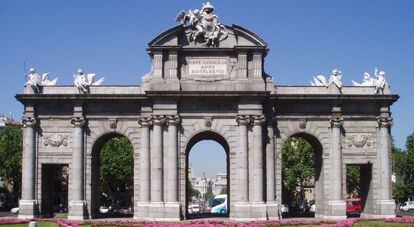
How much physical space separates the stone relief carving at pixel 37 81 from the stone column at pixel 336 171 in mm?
21239

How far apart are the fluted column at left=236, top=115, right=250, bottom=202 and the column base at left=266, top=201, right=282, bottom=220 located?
177 centimetres

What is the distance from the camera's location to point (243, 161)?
142ft

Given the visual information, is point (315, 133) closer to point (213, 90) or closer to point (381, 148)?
point (381, 148)

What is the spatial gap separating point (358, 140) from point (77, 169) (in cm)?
2093

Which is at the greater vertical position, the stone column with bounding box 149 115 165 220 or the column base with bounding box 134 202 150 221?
the stone column with bounding box 149 115 165 220

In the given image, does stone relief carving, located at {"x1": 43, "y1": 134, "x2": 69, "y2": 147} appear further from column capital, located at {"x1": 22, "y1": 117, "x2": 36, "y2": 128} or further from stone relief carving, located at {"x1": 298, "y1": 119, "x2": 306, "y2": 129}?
stone relief carving, located at {"x1": 298, "y1": 119, "x2": 306, "y2": 129}

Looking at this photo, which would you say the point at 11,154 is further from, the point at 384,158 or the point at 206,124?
the point at 384,158

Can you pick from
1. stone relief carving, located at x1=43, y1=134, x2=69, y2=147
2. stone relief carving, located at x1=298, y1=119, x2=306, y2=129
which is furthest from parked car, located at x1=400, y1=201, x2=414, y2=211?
stone relief carving, located at x1=43, y1=134, x2=69, y2=147

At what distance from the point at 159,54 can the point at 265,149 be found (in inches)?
409

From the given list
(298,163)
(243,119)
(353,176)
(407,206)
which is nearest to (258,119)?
(243,119)

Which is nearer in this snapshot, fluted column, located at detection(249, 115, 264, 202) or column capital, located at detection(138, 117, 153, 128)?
fluted column, located at detection(249, 115, 264, 202)

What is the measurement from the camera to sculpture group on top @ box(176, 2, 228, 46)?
44.5m

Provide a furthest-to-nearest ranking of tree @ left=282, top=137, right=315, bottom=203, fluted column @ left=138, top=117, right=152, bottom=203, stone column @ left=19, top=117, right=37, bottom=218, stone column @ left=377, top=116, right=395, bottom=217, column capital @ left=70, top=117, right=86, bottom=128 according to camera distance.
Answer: tree @ left=282, top=137, right=315, bottom=203 → stone column @ left=377, top=116, right=395, bottom=217 → column capital @ left=70, top=117, right=86, bottom=128 → stone column @ left=19, top=117, right=37, bottom=218 → fluted column @ left=138, top=117, right=152, bottom=203

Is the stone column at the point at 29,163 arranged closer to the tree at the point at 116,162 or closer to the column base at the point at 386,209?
the column base at the point at 386,209
